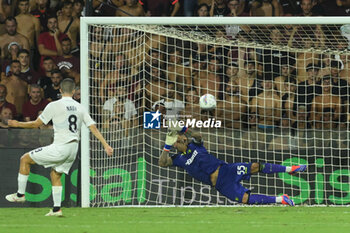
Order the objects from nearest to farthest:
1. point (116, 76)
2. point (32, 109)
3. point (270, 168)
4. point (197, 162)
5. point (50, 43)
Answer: point (270, 168) → point (197, 162) → point (116, 76) → point (32, 109) → point (50, 43)

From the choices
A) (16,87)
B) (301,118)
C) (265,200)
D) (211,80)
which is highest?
(211,80)

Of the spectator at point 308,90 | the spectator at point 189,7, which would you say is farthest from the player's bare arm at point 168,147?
the spectator at point 189,7

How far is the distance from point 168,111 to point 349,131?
3.04 m

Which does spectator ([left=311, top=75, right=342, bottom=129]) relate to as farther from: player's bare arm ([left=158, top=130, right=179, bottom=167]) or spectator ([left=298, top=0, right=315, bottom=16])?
player's bare arm ([left=158, top=130, right=179, bottom=167])

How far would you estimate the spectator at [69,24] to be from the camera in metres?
13.5

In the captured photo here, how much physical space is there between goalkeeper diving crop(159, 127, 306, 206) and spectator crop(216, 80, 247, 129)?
1.55m

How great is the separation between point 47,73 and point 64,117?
490 cm

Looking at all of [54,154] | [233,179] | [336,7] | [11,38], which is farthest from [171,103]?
[54,154]

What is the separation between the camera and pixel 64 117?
27.5 feet

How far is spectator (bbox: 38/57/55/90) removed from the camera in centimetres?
1293

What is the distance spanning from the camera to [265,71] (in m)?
12.5

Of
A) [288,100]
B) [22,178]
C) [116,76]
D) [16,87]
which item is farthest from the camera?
[16,87]

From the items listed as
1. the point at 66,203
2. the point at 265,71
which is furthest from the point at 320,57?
the point at 66,203

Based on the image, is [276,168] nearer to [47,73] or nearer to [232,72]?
[232,72]
